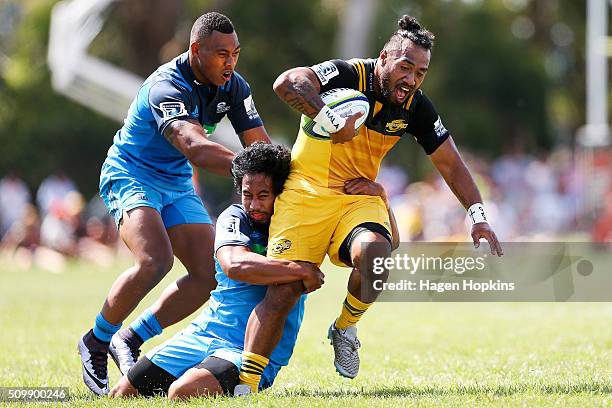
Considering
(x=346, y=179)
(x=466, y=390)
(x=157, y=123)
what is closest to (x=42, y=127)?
(x=157, y=123)

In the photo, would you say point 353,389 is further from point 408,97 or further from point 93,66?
point 93,66

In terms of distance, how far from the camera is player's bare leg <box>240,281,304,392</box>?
6707mm

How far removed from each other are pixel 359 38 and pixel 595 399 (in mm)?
24573

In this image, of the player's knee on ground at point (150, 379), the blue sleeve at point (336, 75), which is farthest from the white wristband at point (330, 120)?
the player's knee on ground at point (150, 379)

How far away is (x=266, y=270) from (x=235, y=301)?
441 millimetres

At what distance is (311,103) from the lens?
22.5 ft

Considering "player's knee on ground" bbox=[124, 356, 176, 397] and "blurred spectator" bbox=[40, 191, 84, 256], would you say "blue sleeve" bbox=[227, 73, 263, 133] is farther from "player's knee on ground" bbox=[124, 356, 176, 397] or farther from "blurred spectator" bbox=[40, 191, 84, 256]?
"blurred spectator" bbox=[40, 191, 84, 256]

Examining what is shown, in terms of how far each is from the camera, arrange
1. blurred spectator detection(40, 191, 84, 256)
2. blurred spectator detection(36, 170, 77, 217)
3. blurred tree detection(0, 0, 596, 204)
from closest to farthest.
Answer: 1. blurred spectator detection(40, 191, 84, 256)
2. blurred spectator detection(36, 170, 77, 217)
3. blurred tree detection(0, 0, 596, 204)

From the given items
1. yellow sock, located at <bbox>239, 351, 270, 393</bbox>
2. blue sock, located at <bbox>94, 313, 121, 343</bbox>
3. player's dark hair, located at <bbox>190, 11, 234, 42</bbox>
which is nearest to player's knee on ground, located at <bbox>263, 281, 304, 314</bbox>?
yellow sock, located at <bbox>239, 351, 270, 393</bbox>

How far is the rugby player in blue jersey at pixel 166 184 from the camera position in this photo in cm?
751

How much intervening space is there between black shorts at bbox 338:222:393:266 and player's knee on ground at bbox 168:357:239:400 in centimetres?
99

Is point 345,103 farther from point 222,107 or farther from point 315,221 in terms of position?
point 222,107

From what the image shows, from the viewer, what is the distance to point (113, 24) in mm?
32188

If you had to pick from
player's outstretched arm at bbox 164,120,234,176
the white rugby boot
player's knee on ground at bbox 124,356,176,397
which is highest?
player's outstretched arm at bbox 164,120,234,176
